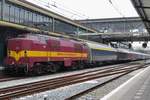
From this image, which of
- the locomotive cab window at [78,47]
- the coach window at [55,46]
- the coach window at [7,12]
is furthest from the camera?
the coach window at [7,12]

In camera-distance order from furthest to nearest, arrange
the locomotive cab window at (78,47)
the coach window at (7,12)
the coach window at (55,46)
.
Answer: the coach window at (7,12), the locomotive cab window at (78,47), the coach window at (55,46)

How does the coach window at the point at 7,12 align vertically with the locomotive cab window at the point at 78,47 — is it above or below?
above

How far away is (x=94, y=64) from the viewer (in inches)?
1964

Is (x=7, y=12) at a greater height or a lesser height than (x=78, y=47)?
greater

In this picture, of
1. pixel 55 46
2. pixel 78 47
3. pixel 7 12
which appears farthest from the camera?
pixel 7 12

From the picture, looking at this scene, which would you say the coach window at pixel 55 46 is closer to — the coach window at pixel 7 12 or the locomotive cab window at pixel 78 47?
the locomotive cab window at pixel 78 47

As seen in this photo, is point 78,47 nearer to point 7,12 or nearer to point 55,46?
point 55,46

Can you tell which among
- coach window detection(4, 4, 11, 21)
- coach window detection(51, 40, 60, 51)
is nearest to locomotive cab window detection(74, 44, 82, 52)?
coach window detection(51, 40, 60, 51)

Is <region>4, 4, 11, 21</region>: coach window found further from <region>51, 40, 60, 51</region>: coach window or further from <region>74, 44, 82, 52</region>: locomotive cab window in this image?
<region>51, 40, 60, 51</region>: coach window

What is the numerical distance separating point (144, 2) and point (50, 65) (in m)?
12.4

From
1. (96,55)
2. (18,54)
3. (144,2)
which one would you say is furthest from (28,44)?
(96,55)

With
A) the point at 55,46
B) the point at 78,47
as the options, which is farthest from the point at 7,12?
the point at 55,46

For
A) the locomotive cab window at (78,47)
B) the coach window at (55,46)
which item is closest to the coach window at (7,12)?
the locomotive cab window at (78,47)

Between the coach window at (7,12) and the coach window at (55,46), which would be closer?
the coach window at (55,46)
